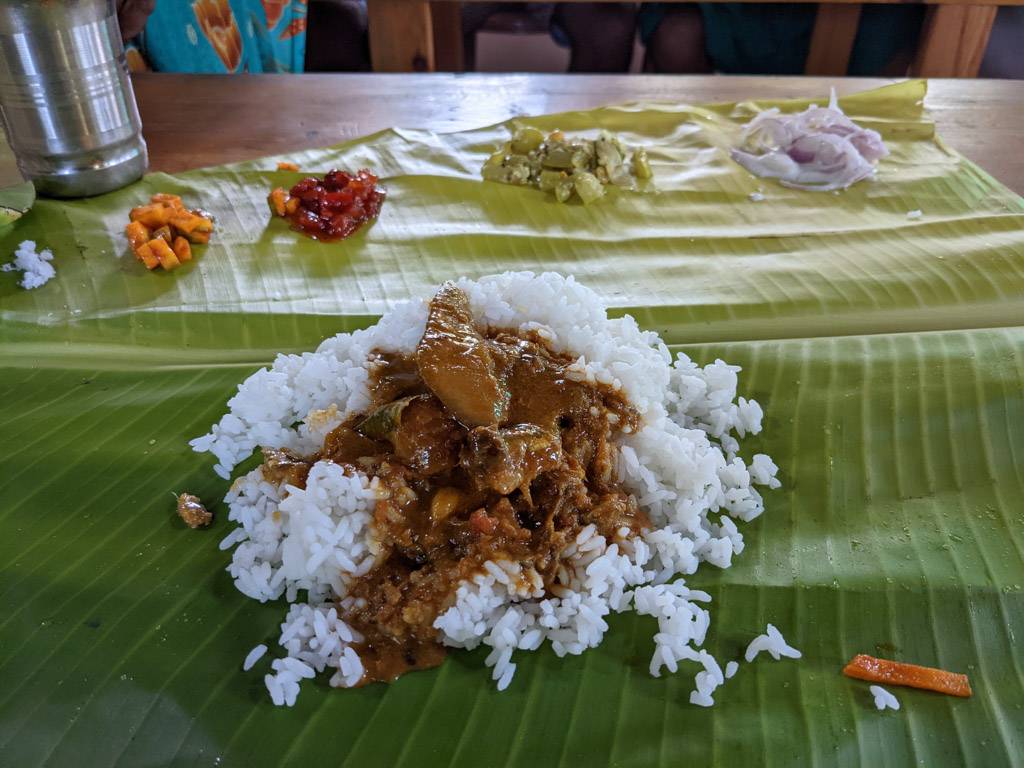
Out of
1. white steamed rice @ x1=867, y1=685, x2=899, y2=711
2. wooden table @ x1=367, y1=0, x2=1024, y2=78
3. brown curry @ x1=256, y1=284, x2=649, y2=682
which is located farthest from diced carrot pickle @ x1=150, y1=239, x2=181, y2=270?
wooden table @ x1=367, y1=0, x2=1024, y2=78

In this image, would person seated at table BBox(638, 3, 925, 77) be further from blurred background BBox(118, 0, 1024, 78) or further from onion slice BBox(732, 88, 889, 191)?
onion slice BBox(732, 88, 889, 191)

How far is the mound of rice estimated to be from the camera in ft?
6.46

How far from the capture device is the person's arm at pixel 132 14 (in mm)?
5375

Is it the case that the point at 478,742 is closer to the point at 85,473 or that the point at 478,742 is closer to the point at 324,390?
the point at 324,390

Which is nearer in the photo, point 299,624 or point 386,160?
point 299,624

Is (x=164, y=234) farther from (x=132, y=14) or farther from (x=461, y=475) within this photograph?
(x=132, y=14)

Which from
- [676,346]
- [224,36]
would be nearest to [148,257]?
[676,346]

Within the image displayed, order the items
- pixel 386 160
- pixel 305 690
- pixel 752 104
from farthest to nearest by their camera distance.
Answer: pixel 752 104 → pixel 386 160 → pixel 305 690

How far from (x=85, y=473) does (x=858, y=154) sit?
4165 millimetres

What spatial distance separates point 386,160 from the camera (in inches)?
180

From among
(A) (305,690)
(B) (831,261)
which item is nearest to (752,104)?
(B) (831,261)

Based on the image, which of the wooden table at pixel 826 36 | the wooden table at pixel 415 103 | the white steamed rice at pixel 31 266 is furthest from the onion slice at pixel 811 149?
the white steamed rice at pixel 31 266

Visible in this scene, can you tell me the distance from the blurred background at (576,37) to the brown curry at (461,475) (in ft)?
15.7

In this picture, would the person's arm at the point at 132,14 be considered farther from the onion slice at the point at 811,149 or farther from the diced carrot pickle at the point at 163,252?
the onion slice at the point at 811,149
